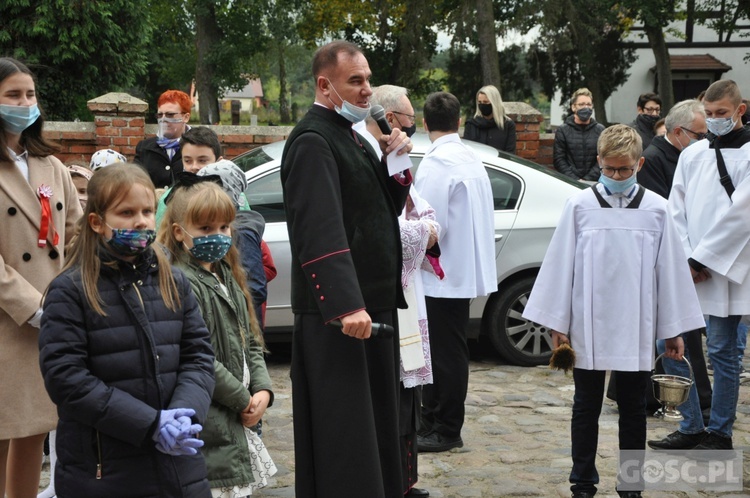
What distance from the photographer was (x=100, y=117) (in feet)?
34.7

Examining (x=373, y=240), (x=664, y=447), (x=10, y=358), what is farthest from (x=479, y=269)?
(x=10, y=358)

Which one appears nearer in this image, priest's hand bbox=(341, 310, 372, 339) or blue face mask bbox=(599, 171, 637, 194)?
priest's hand bbox=(341, 310, 372, 339)

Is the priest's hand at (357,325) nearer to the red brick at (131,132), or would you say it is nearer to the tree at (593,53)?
the red brick at (131,132)

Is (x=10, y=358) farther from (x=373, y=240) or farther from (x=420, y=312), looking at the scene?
(x=420, y=312)

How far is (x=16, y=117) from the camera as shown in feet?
13.4

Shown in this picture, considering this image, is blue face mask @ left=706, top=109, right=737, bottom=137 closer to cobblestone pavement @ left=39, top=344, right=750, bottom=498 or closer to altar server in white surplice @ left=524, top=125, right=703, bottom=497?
altar server in white surplice @ left=524, top=125, right=703, bottom=497

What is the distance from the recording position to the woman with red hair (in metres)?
6.68

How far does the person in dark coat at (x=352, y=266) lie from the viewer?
3742mm

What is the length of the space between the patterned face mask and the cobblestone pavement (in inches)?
88.5

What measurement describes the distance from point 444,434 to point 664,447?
1.30 m

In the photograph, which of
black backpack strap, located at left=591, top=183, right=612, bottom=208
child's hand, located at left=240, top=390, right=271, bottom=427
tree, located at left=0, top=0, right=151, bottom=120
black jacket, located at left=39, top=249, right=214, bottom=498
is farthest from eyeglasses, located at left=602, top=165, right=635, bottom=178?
tree, located at left=0, top=0, right=151, bottom=120

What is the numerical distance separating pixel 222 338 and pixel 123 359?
0.62 meters

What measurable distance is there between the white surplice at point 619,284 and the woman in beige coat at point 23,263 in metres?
2.37

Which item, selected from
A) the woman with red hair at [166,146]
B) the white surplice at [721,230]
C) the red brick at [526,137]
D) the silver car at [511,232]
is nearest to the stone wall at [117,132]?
the red brick at [526,137]
